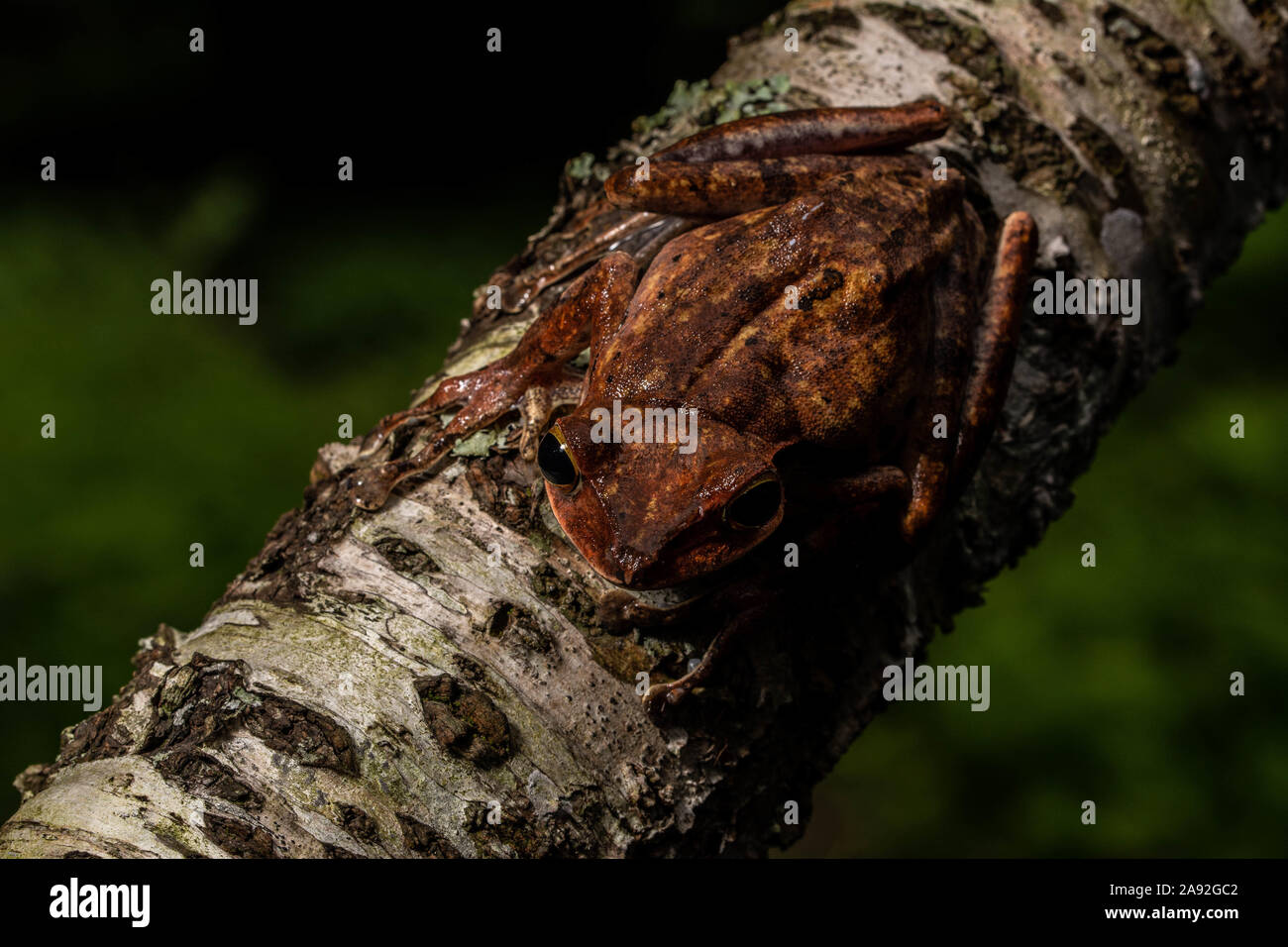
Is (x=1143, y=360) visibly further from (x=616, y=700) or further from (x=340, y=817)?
(x=340, y=817)

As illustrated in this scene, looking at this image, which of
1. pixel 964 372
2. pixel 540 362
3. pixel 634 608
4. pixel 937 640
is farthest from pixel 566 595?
pixel 937 640

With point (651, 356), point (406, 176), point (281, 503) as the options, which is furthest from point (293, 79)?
point (651, 356)

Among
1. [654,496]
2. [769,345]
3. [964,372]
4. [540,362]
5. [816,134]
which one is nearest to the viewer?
[654,496]

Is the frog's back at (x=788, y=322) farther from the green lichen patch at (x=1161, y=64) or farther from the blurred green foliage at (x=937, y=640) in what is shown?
the blurred green foliage at (x=937, y=640)

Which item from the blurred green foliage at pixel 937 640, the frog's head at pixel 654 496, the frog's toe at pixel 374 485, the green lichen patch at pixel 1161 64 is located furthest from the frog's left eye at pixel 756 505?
the blurred green foliage at pixel 937 640

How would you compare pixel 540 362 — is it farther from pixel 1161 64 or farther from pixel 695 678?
pixel 1161 64

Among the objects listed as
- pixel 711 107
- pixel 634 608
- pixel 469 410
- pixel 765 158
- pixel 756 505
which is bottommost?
pixel 634 608
